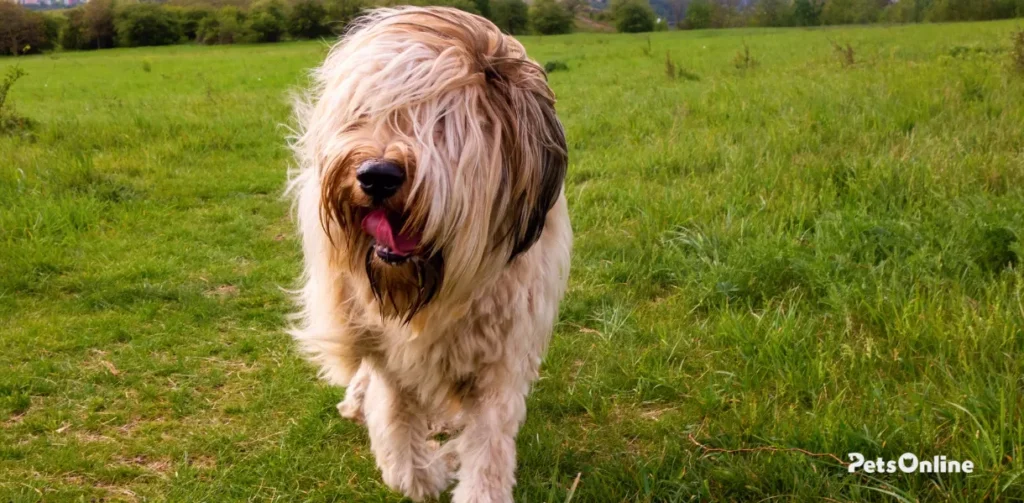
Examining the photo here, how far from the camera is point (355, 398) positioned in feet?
11.8

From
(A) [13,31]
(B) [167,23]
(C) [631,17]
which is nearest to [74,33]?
(B) [167,23]

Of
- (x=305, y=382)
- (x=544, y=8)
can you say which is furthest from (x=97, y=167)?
(x=544, y=8)

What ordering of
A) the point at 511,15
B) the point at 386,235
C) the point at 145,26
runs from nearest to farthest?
1. the point at 386,235
2. the point at 511,15
3. the point at 145,26

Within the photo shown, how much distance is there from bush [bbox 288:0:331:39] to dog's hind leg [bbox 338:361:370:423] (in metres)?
17.0

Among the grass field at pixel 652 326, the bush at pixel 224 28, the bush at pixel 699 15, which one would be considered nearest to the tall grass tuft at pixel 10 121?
Result: the grass field at pixel 652 326

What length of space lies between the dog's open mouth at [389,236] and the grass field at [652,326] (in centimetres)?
105

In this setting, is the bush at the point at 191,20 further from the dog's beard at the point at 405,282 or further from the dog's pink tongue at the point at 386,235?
the dog's pink tongue at the point at 386,235

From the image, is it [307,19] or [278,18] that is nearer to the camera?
[307,19]

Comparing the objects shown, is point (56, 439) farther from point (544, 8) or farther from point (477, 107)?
point (544, 8)

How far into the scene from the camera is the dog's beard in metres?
2.46

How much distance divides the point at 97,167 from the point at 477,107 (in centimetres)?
654

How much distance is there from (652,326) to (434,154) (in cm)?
221

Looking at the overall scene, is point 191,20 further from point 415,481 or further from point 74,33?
point 415,481

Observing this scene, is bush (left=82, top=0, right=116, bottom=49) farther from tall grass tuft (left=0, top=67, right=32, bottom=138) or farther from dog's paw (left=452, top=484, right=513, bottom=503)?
dog's paw (left=452, top=484, right=513, bottom=503)
